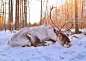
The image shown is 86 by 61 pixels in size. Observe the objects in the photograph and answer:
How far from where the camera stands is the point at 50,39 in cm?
555

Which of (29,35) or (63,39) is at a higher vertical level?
(29,35)

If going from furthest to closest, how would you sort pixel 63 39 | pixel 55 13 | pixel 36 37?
pixel 55 13
pixel 36 37
pixel 63 39

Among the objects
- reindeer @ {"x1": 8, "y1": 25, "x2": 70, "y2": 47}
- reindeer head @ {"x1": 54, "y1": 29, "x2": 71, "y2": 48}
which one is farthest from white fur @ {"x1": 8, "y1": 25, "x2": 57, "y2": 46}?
reindeer head @ {"x1": 54, "y1": 29, "x2": 71, "y2": 48}

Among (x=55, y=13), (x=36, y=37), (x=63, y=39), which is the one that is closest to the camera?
(x=63, y=39)

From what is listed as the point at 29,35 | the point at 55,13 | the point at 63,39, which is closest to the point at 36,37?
the point at 29,35

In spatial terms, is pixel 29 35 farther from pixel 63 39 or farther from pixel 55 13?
pixel 55 13

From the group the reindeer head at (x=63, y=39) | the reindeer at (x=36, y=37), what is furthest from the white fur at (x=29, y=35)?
the reindeer head at (x=63, y=39)

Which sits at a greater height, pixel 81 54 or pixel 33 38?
pixel 33 38

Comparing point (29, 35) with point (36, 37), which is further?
point (36, 37)

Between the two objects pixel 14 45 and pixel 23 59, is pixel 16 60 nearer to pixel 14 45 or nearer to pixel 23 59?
pixel 23 59

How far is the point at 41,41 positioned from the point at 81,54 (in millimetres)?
2444

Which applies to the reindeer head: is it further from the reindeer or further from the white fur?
the white fur

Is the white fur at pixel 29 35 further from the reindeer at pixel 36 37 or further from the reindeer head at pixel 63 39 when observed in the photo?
the reindeer head at pixel 63 39

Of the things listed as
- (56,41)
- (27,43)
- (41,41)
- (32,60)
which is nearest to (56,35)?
(56,41)
